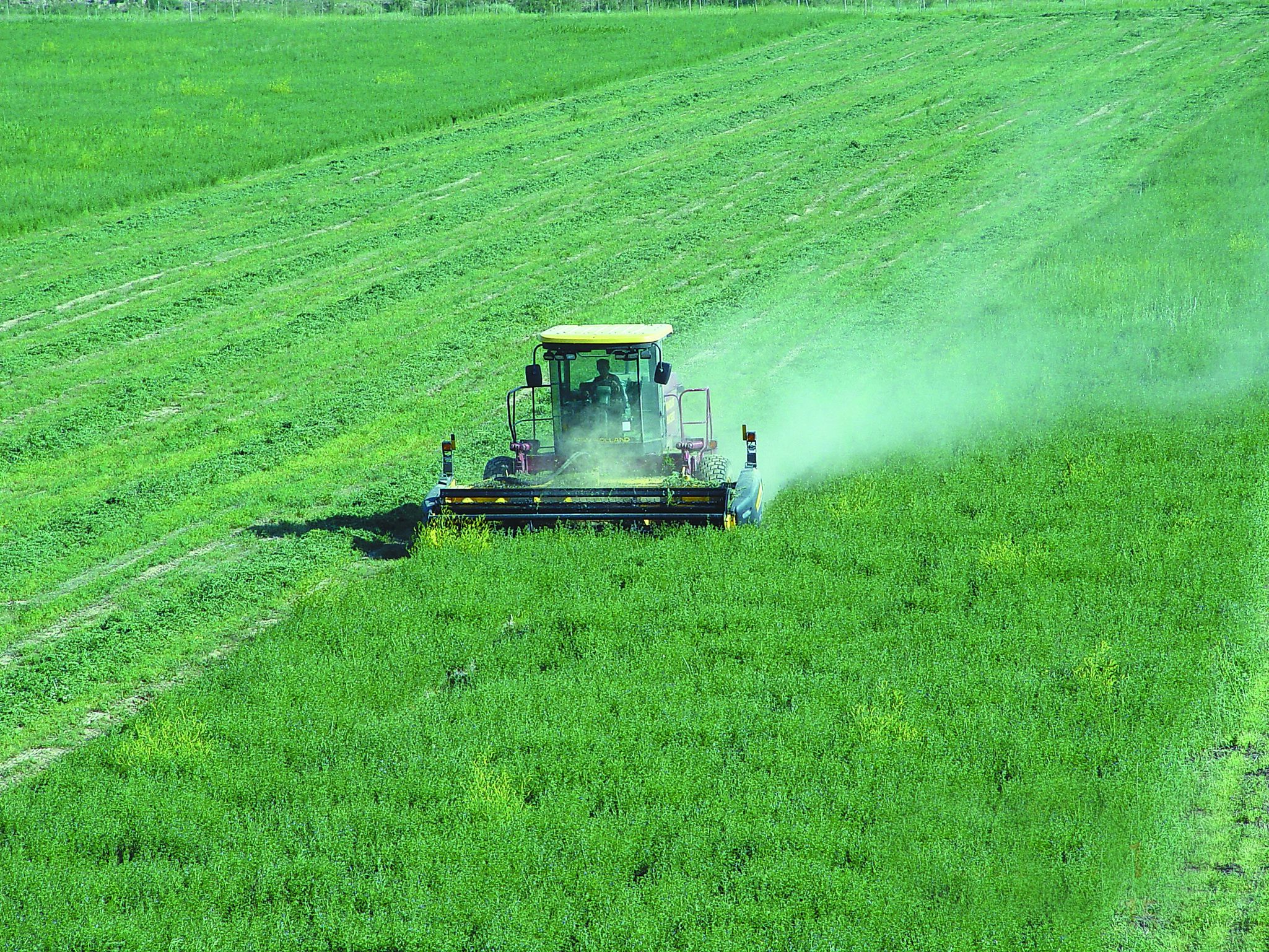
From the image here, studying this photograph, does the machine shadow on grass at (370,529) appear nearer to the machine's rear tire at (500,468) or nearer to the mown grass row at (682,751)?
the mown grass row at (682,751)

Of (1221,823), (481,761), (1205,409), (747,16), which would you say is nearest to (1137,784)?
(1221,823)

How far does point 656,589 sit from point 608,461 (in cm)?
307

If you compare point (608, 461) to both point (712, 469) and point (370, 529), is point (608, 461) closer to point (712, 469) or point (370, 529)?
point (712, 469)

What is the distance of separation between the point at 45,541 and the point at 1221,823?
41.4 feet

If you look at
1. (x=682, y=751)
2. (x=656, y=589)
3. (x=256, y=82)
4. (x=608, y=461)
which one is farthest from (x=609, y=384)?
(x=256, y=82)

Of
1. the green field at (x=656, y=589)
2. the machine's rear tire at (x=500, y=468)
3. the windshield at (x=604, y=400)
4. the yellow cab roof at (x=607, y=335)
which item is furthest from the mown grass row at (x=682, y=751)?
the yellow cab roof at (x=607, y=335)

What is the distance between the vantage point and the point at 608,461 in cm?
1541

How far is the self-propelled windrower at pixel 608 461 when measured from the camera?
46.7 feet

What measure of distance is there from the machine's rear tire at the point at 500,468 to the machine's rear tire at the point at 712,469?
230cm

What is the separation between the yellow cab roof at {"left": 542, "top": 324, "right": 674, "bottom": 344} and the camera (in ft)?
49.4

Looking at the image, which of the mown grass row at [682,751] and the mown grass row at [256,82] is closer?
the mown grass row at [682,751]

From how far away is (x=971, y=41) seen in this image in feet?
162

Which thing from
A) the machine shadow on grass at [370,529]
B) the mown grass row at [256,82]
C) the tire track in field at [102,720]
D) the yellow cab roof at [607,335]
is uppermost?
the mown grass row at [256,82]

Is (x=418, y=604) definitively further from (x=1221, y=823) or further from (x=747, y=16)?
(x=747, y=16)
